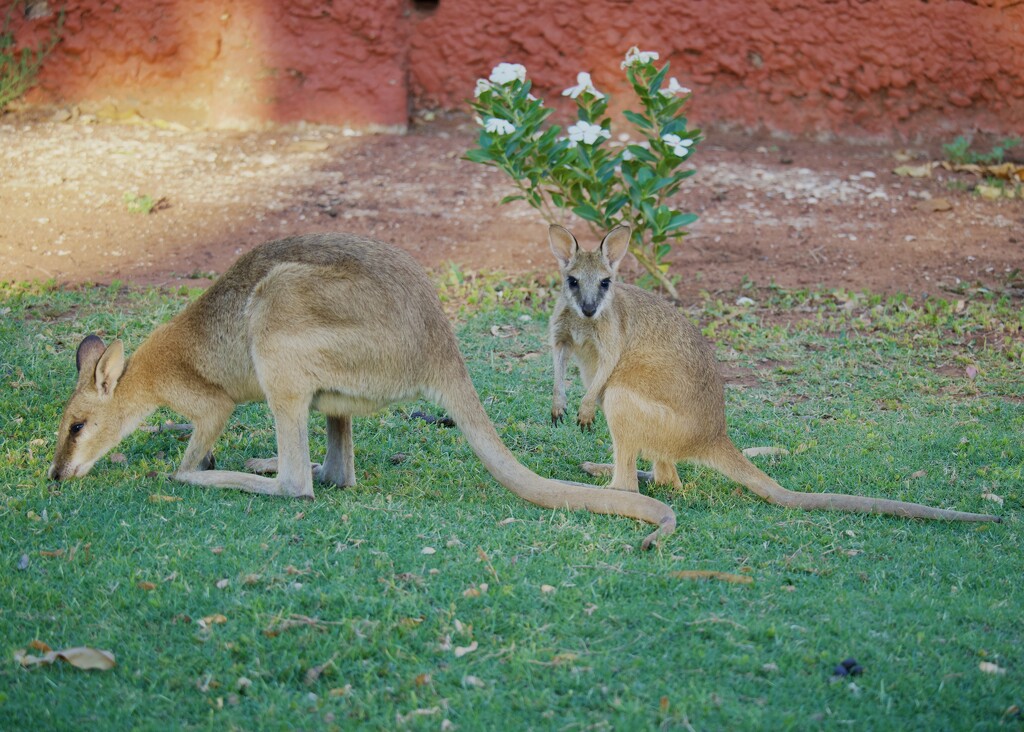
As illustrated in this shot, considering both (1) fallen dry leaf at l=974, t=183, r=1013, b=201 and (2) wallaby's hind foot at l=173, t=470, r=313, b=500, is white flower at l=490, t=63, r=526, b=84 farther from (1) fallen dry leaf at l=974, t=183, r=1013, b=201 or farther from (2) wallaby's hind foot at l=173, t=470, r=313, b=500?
(1) fallen dry leaf at l=974, t=183, r=1013, b=201

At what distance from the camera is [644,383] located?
427 cm

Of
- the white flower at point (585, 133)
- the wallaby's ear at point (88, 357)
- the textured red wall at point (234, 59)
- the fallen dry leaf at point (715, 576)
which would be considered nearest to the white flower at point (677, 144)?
the white flower at point (585, 133)

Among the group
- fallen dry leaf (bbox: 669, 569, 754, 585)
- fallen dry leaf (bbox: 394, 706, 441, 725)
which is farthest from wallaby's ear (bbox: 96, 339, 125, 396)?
fallen dry leaf (bbox: 669, 569, 754, 585)

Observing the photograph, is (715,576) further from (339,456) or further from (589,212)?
(589,212)

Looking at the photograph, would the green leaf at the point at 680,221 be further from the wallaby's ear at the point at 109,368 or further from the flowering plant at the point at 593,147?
→ the wallaby's ear at the point at 109,368

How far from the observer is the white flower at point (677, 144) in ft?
19.6

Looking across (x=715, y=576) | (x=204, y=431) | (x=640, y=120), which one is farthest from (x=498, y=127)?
(x=715, y=576)

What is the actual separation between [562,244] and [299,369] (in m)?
1.36

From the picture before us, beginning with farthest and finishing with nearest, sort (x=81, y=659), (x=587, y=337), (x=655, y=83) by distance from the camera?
(x=655, y=83)
(x=587, y=337)
(x=81, y=659)

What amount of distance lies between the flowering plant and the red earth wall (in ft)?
8.41

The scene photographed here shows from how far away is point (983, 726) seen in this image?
109 inches

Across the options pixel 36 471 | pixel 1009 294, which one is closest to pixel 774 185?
pixel 1009 294

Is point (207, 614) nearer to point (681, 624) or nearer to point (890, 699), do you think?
point (681, 624)

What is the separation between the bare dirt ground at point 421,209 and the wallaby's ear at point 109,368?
8.43ft
